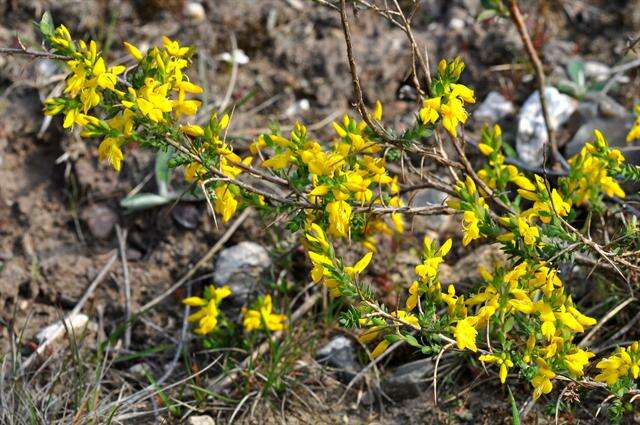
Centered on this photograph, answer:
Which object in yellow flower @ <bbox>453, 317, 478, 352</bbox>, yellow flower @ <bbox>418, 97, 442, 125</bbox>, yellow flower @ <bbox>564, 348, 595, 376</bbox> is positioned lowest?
yellow flower @ <bbox>564, 348, 595, 376</bbox>

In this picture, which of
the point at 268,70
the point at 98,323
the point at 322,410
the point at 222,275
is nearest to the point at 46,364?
the point at 98,323

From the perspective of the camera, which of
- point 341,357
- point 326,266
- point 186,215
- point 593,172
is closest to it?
point 326,266

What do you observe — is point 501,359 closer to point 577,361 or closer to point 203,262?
point 577,361

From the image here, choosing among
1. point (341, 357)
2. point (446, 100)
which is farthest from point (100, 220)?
point (446, 100)

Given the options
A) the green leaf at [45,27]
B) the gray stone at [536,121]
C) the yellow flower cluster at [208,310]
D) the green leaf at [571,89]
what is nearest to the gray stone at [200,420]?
the yellow flower cluster at [208,310]

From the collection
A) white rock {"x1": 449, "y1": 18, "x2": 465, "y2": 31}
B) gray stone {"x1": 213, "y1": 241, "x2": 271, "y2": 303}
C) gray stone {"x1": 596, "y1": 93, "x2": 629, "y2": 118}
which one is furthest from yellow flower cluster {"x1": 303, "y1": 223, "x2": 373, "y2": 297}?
white rock {"x1": 449, "y1": 18, "x2": 465, "y2": 31}

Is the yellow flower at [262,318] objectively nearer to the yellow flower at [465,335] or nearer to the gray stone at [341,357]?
the gray stone at [341,357]

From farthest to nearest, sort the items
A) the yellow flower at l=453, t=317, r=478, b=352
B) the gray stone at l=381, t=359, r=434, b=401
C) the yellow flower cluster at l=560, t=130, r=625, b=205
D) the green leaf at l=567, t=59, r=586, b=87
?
the green leaf at l=567, t=59, r=586, b=87, the gray stone at l=381, t=359, r=434, b=401, the yellow flower cluster at l=560, t=130, r=625, b=205, the yellow flower at l=453, t=317, r=478, b=352

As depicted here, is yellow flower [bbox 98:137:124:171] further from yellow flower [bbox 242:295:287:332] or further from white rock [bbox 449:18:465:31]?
white rock [bbox 449:18:465:31]
